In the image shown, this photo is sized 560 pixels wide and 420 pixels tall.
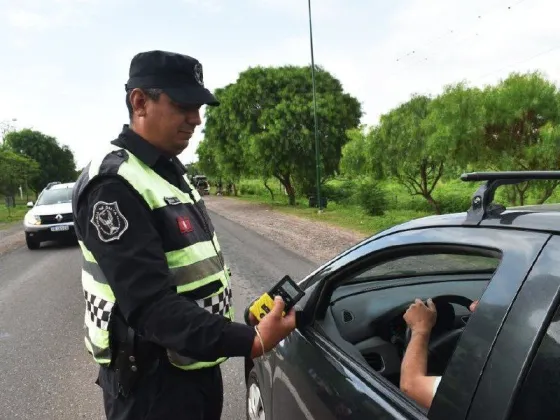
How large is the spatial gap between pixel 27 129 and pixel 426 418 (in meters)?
70.6

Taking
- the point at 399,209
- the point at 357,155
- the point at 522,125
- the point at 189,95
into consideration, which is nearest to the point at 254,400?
the point at 189,95

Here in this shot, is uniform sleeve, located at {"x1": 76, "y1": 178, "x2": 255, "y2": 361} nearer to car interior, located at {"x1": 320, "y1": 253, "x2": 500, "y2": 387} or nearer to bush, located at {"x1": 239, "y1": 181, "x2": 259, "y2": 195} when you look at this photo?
car interior, located at {"x1": 320, "y1": 253, "x2": 500, "y2": 387}

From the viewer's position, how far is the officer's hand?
143cm

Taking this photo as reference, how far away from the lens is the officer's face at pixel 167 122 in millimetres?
1528

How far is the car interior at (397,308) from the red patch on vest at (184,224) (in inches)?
30.3

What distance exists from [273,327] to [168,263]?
39cm

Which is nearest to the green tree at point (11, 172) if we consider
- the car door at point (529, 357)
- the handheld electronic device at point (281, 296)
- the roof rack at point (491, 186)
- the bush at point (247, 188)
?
the bush at point (247, 188)

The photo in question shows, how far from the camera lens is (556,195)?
35.4 ft

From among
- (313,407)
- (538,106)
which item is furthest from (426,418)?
(538,106)

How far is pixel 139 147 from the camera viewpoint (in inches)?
62.1

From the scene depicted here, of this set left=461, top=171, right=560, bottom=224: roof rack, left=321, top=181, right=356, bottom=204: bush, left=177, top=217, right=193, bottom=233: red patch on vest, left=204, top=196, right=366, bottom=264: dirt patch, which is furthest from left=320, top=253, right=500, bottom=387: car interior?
left=321, top=181, right=356, bottom=204: bush

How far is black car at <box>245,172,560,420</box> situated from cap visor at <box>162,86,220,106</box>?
855 mm

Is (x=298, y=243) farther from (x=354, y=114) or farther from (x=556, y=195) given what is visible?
(x=354, y=114)

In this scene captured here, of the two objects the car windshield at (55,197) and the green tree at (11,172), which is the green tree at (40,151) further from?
the car windshield at (55,197)
